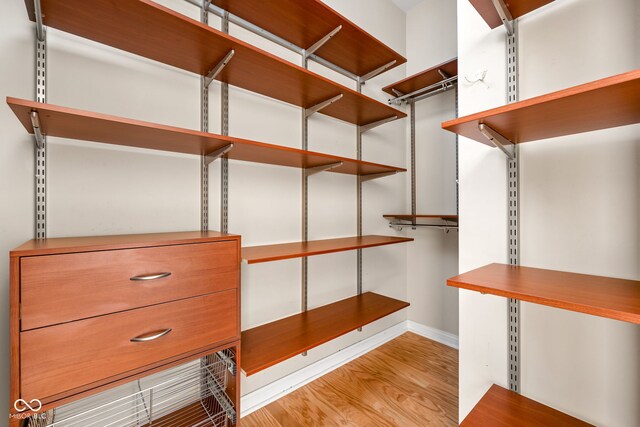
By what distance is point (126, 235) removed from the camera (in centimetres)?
122

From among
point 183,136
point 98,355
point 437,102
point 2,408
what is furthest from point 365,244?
point 2,408

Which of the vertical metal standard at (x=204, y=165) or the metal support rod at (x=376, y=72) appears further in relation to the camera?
the metal support rod at (x=376, y=72)

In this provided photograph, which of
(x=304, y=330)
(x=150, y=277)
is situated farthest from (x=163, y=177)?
(x=304, y=330)

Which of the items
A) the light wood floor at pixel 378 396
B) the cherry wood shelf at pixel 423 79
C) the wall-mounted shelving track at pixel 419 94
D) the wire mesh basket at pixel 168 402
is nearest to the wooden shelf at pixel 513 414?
the light wood floor at pixel 378 396

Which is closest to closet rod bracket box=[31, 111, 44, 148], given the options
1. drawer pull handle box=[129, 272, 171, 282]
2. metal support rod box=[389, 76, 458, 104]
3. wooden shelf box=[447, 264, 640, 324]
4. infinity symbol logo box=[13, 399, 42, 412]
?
drawer pull handle box=[129, 272, 171, 282]

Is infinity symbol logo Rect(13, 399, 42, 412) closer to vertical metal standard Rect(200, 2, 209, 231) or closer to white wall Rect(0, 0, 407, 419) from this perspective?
white wall Rect(0, 0, 407, 419)

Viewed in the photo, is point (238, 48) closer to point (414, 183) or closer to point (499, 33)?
point (499, 33)

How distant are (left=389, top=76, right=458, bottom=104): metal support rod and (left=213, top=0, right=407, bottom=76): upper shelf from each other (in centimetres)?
44

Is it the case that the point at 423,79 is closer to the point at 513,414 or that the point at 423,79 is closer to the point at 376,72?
the point at 376,72

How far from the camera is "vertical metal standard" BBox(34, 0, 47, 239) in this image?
41.9 inches

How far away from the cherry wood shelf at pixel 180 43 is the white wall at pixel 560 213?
2.66 ft

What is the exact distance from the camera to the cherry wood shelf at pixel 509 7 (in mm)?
1075

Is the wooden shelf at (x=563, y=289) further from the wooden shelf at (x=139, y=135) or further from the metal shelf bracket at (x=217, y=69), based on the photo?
the metal shelf bracket at (x=217, y=69)

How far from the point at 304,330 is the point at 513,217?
1209mm
